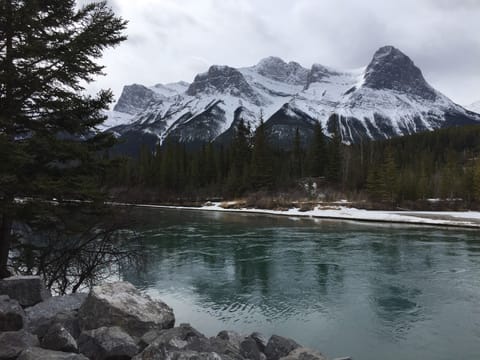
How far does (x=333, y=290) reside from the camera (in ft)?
56.0

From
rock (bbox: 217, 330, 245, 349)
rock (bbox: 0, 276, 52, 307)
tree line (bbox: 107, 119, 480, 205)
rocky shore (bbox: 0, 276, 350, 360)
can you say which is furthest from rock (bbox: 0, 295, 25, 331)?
tree line (bbox: 107, 119, 480, 205)

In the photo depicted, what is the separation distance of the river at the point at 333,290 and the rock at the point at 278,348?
310 centimetres

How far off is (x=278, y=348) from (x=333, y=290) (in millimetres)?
9389

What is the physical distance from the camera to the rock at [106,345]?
6.64m

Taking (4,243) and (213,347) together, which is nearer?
(213,347)

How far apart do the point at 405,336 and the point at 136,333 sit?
8.07 meters

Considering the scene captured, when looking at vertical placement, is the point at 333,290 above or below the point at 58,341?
below

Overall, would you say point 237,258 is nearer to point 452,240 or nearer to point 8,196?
point 8,196

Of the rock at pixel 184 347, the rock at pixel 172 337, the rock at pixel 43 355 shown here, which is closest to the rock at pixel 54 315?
the rock at pixel 43 355

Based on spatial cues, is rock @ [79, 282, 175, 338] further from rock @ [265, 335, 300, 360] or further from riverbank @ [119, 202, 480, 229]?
riverbank @ [119, 202, 480, 229]

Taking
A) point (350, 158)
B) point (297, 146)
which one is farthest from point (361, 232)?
point (297, 146)

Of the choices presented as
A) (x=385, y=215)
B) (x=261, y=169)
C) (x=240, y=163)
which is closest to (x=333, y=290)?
(x=385, y=215)

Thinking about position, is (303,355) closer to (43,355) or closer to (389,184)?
(43,355)

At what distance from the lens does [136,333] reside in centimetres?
798
